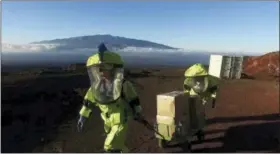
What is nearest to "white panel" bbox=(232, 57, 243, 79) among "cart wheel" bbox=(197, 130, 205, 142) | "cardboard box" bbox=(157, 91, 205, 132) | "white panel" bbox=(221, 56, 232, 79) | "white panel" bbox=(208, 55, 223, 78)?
"white panel" bbox=(221, 56, 232, 79)

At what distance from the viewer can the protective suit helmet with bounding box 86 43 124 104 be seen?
565 centimetres

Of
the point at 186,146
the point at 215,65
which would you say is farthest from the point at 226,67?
the point at 186,146

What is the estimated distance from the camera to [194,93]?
321 inches

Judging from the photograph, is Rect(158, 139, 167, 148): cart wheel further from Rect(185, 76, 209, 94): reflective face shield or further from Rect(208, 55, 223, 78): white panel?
Rect(208, 55, 223, 78): white panel

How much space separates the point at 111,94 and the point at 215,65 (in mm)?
16003

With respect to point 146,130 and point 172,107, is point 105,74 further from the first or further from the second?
point 146,130

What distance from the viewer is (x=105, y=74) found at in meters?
5.79

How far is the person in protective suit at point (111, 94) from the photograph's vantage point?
564 cm

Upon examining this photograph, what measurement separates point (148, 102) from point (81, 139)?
4.84m

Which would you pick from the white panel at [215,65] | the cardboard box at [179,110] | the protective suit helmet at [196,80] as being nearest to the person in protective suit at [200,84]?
the protective suit helmet at [196,80]

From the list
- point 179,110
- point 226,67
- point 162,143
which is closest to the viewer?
point 179,110

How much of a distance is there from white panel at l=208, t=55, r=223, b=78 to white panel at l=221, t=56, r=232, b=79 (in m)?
0.22

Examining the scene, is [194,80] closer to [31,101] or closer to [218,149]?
[218,149]

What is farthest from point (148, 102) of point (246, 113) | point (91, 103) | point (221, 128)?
point (91, 103)
